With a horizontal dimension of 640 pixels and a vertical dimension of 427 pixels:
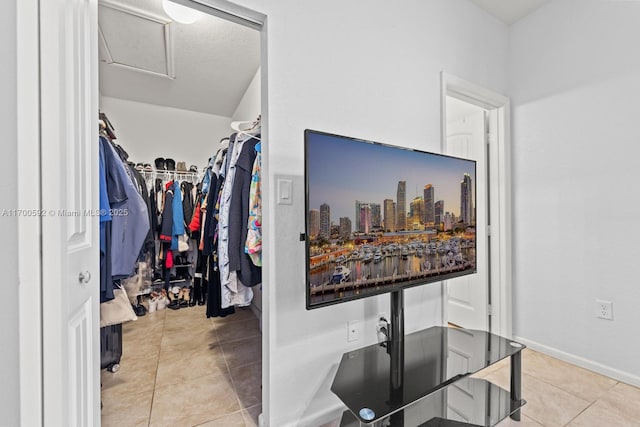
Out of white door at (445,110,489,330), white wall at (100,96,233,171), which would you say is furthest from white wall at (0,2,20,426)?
white wall at (100,96,233,171)

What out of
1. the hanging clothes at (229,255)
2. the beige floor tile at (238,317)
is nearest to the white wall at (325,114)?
the hanging clothes at (229,255)

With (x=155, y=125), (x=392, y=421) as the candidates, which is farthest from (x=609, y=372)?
(x=155, y=125)

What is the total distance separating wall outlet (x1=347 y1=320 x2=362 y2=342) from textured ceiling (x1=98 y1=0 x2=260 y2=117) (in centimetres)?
248

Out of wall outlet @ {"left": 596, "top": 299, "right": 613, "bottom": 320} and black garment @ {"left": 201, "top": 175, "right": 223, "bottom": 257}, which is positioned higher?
black garment @ {"left": 201, "top": 175, "right": 223, "bottom": 257}

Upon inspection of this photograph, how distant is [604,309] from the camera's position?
1.84 metres

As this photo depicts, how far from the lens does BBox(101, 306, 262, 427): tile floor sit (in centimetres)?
149

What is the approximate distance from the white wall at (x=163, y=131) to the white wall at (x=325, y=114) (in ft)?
10.6

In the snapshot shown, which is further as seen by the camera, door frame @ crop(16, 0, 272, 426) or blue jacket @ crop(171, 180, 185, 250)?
A: blue jacket @ crop(171, 180, 185, 250)

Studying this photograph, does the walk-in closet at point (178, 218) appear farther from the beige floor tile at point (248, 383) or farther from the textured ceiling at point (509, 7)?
the textured ceiling at point (509, 7)

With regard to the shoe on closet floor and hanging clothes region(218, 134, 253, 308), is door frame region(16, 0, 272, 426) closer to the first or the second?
hanging clothes region(218, 134, 253, 308)

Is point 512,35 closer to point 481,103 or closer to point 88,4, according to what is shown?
point 481,103

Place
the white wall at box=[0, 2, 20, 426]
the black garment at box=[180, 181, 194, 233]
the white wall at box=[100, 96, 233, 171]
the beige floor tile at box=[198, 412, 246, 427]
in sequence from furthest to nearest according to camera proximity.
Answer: the white wall at box=[100, 96, 233, 171]
the black garment at box=[180, 181, 194, 233]
the beige floor tile at box=[198, 412, 246, 427]
the white wall at box=[0, 2, 20, 426]

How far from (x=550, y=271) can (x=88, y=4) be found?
10.1 feet

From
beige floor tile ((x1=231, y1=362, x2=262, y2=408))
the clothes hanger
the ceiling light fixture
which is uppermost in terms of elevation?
the ceiling light fixture
